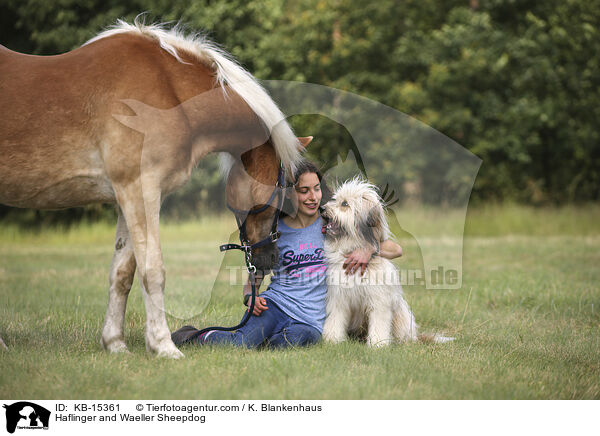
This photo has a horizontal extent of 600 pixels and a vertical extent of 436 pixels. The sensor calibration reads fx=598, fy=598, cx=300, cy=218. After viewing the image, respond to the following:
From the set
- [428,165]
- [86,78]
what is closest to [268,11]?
[428,165]

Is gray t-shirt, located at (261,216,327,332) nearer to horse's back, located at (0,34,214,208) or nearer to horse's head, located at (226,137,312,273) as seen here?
horse's head, located at (226,137,312,273)

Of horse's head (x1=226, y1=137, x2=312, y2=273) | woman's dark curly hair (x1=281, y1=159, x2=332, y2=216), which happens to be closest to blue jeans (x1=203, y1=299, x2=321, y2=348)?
horse's head (x1=226, y1=137, x2=312, y2=273)

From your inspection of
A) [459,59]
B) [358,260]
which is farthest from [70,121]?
[459,59]

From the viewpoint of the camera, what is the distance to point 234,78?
13.3 feet

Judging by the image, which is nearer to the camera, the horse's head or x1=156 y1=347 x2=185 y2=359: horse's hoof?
x1=156 y1=347 x2=185 y2=359: horse's hoof

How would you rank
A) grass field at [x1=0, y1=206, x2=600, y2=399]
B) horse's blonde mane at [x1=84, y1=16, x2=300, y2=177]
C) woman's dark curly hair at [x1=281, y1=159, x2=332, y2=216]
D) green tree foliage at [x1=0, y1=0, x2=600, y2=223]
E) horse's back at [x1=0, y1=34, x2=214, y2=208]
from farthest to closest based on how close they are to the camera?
green tree foliage at [x1=0, y1=0, x2=600, y2=223] < woman's dark curly hair at [x1=281, y1=159, x2=332, y2=216] < horse's blonde mane at [x1=84, y1=16, x2=300, y2=177] < horse's back at [x1=0, y1=34, x2=214, y2=208] < grass field at [x1=0, y1=206, x2=600, y2=399]

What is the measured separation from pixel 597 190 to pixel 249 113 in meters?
17.1

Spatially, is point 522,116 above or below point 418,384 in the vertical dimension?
above

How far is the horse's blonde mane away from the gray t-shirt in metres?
0.66

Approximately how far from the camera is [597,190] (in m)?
18.3

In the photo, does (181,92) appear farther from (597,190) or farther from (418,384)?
(597,190)

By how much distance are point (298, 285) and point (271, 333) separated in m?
0.42

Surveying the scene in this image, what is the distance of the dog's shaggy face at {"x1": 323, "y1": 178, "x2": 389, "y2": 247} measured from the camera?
175 inches
